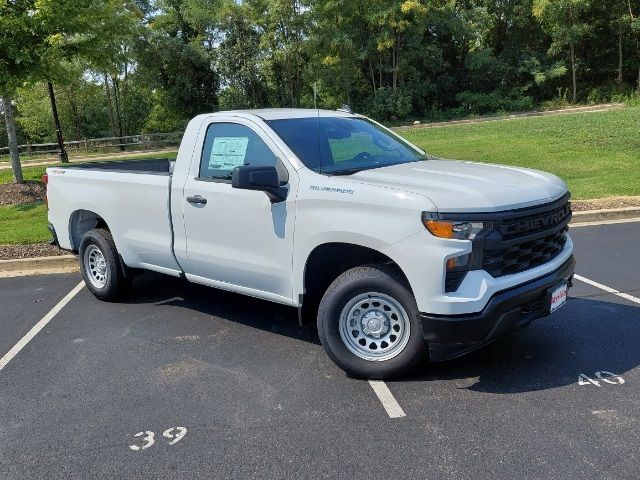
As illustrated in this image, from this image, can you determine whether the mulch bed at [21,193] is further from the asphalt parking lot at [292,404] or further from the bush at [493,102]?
the bush at [493,102]

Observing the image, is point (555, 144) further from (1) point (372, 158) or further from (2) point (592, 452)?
(2) point (592, 452)

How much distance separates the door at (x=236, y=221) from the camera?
14.6ft

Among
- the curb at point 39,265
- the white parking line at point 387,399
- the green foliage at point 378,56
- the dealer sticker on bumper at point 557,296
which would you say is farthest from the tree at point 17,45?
the green foliage at point 378,56

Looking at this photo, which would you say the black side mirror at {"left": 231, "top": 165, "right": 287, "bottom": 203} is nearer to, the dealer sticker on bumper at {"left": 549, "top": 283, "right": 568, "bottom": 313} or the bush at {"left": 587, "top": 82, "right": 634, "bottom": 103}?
the dealer sticker on bumper at {"left": 549, "top": 283, "right": 568, "bottom": 313}

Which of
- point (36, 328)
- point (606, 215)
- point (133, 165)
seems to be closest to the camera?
point (36, 328)

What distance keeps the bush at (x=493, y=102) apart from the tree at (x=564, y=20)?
3665mm

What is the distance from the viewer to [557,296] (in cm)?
409

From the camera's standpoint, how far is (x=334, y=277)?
4.58 meters

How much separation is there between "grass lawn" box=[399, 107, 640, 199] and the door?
7632 millimetres

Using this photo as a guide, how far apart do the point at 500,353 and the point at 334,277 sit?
1399mm

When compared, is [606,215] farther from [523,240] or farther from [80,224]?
[80,224]

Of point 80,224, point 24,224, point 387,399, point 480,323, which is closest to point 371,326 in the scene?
point 387,399

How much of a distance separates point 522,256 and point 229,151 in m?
2.47

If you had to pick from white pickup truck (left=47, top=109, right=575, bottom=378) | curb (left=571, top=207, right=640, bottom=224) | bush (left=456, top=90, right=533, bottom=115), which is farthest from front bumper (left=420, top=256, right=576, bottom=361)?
bush (left=456, top=90, right=533, bottom=115)
